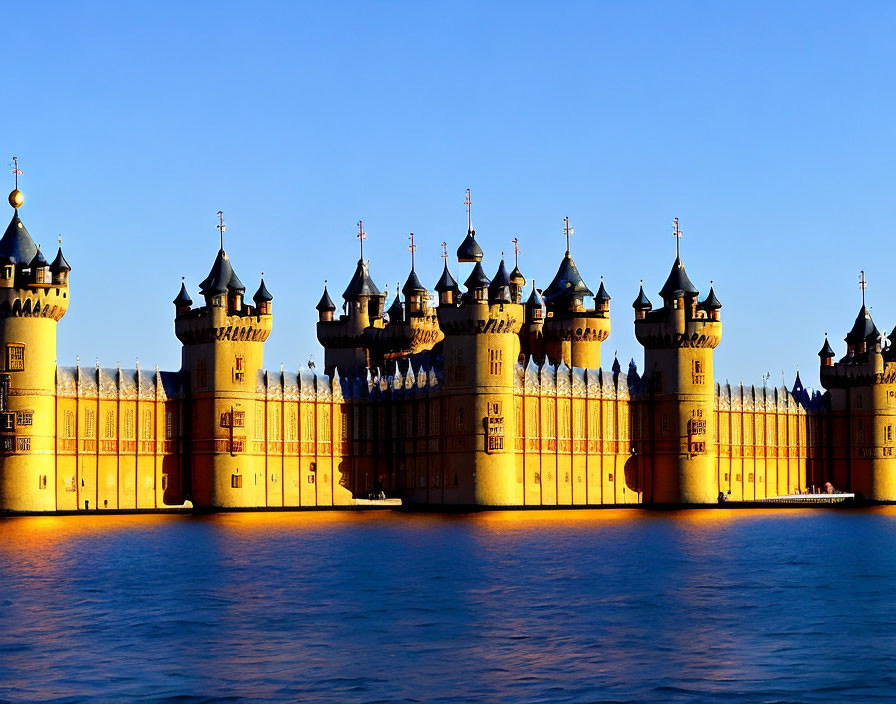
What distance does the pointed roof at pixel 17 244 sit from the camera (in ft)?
356

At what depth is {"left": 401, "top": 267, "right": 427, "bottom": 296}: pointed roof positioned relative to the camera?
468ft

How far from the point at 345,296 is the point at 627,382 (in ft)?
88.4

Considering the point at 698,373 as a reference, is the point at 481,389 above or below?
below

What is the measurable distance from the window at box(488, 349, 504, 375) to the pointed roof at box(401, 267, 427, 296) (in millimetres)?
24761

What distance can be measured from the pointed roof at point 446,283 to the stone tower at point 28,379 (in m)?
28.1

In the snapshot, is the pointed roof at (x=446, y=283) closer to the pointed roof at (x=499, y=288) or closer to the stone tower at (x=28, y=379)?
the pointed roof at (x=499, y=288)

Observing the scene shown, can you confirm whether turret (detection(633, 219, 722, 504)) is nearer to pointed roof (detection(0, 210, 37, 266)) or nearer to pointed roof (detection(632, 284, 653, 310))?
pointed roof (detection(632, 284, 653, 310))

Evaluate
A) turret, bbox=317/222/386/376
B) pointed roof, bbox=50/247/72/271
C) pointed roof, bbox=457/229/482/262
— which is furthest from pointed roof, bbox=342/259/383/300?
pointed roof, bbox=50/247/72/271

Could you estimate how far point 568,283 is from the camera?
14500 centimetres

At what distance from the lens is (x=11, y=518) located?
10619cm

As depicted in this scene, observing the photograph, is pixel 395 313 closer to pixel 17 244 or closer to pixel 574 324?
pixel 574 324

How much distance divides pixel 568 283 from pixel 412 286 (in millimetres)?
13808

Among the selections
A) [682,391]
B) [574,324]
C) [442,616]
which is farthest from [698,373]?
[442,616]

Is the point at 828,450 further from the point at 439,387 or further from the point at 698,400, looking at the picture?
the point at 439,387
